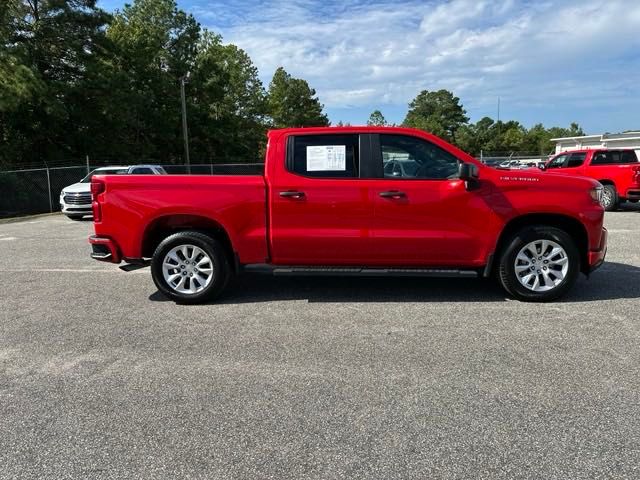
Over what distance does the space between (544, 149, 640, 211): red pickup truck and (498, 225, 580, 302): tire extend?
10.0m

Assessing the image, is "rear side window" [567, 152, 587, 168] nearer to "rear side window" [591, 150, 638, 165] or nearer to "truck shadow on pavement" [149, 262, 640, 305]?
"rear side window" [591, 150, 638, 165]

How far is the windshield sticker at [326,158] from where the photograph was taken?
5.38 m

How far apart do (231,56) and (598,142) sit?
38.4 metres

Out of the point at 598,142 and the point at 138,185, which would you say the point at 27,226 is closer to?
the point at 138,185

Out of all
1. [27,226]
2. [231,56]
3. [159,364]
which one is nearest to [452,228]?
[159,364]

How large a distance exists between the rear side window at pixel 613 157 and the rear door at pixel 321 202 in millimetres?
12717

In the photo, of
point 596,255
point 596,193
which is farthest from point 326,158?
point 596,255

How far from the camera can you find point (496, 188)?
527 cm

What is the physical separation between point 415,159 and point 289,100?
64.1 metres

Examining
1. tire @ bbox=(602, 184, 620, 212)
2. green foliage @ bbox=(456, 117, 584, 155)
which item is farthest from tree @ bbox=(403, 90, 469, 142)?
tire @ bbox=(602, 184, 620, 212)

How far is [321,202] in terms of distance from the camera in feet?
17.4

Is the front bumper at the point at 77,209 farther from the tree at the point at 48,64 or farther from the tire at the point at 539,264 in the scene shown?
the tire at the point at 539,264

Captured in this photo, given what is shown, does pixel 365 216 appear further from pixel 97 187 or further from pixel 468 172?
pixel 97 187

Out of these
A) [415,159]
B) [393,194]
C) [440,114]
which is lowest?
[393,194]
